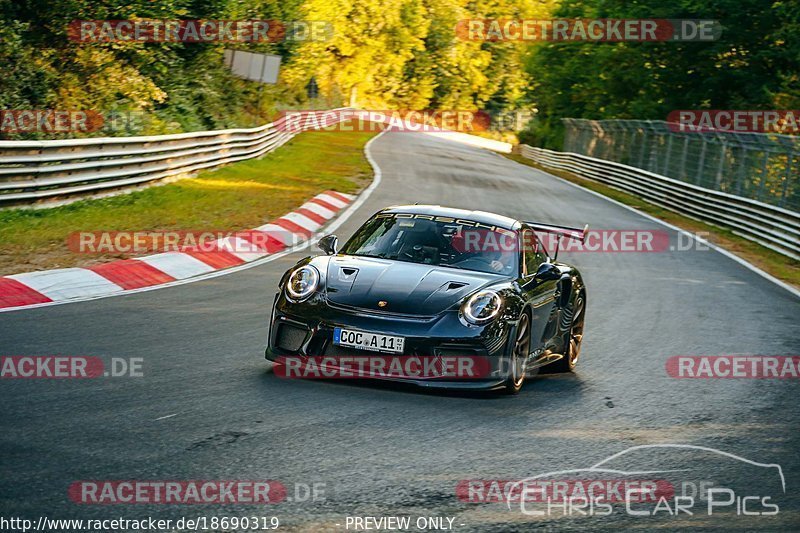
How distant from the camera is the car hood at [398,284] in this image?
7781mm

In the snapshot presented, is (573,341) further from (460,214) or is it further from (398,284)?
(398,284)

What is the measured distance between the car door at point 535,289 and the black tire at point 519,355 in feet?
0.61

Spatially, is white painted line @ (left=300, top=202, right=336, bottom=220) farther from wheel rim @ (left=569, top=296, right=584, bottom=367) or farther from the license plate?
the license plate

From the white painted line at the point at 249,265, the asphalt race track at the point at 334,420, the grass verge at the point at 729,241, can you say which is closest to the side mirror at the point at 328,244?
the asphalt race track at the point at 334,420

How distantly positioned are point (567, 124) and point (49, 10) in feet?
106

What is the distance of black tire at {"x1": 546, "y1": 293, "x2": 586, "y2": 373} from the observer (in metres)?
9.55

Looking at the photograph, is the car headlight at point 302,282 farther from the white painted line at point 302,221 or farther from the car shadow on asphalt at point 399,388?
the white painted line at point 302,221

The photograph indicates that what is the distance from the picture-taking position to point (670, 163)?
34.3m

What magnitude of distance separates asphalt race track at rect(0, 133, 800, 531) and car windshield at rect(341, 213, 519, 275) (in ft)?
3.57

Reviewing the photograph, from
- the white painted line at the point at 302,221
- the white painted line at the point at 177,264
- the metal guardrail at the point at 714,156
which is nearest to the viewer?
the white painted line at the point at 177,264

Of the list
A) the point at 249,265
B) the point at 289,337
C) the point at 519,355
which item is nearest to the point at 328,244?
the point at 289,337

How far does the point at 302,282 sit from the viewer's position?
811cm

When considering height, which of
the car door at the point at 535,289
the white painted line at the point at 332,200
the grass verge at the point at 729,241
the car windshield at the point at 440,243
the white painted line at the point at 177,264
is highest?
the car windshield at the point at 440,243

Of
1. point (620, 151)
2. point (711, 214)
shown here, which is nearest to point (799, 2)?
point (620, 151)
